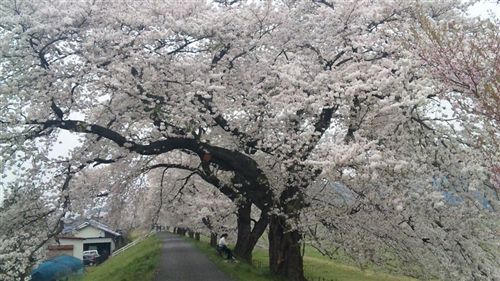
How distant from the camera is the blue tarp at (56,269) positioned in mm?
35188

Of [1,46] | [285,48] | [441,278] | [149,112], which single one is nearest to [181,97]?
[149,112]

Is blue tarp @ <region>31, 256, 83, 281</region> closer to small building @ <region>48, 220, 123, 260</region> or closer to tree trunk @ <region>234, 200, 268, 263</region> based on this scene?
tree trunk @ <region>234, 200, 268, 263</region>

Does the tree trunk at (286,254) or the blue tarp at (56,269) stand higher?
the tree trunk at (286,254)

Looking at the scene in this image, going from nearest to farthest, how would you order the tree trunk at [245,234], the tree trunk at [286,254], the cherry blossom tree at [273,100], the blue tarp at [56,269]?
the cherry blossom tree at [273,100] → the tree trunk at [286,254] → the tree trunk at [245,234] → the blue tarp at [56,269]

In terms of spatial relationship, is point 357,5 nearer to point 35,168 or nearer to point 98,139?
point 98,139

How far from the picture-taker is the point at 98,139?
1809 centimetres

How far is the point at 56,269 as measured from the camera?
37.6m

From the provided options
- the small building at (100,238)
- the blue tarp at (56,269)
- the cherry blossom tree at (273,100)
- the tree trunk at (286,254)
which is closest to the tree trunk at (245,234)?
the tree trunk at (286,254)

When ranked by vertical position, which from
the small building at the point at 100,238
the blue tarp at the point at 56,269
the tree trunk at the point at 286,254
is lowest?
the blue tarp at the point at 56,269

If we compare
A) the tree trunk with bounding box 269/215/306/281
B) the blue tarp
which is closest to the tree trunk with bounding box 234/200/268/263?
the tree trunk with bounding box 269/215/306/281

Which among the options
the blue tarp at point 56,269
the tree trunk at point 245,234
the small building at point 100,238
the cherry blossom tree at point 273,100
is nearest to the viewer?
the cherry blossom tree at point 273,100

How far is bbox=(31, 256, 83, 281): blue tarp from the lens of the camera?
35.2 m

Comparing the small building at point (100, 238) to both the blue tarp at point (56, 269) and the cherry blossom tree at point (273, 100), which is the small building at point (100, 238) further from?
the cherry blossom tree at point (273, 100)

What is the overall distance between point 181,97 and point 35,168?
5204 millimetres
